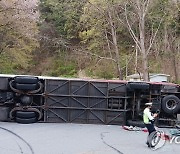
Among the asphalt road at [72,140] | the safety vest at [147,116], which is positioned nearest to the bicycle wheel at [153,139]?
the asphalt road at [72,140]

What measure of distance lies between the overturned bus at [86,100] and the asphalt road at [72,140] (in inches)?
33.5

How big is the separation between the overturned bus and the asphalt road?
2.79ft

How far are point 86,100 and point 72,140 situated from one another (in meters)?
4.51

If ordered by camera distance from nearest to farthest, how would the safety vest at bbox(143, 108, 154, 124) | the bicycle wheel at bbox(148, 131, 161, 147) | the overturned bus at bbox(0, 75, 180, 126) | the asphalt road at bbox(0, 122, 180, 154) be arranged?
the asphalt road at bbox(0, 122, 180, 154), the bicycle wheel at bbox(148, 131, 161, 147), the safety vest at bbox(143, 108, 154, 124), the overturned bus at bbox(0, 75, 180, 126)

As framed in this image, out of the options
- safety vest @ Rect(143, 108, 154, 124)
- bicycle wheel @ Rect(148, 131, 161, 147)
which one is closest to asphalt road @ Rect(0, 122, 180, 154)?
bicycle wheel @ Rect(148, 131, 161, 147)

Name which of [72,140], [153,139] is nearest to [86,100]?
[72,140]

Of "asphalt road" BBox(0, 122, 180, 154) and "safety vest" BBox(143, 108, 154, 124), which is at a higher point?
"safety vest" BBox(143, 108, 154, 124)

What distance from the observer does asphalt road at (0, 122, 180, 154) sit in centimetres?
1150

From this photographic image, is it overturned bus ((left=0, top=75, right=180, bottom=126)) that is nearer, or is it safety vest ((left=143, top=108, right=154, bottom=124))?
safety vest ((left=143, top=108, right=154, bottom=124))

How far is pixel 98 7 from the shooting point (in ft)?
93.8

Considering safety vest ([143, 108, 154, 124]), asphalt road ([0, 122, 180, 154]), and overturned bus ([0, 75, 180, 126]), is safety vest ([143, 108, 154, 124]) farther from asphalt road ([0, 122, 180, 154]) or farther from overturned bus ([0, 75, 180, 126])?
overturned bus ([0, 75, 180, 126])

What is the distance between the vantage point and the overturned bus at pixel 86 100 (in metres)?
16.9

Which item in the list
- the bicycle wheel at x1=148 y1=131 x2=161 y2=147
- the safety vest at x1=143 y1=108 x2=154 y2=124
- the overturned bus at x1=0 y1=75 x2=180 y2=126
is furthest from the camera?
the overturned bus at x1=0 y1=75 x2=180 y2=126

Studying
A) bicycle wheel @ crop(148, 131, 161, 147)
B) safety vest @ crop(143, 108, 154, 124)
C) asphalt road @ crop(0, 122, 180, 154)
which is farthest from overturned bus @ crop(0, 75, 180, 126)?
bicycle wheel @ crop(148, 131, 161, 147)
